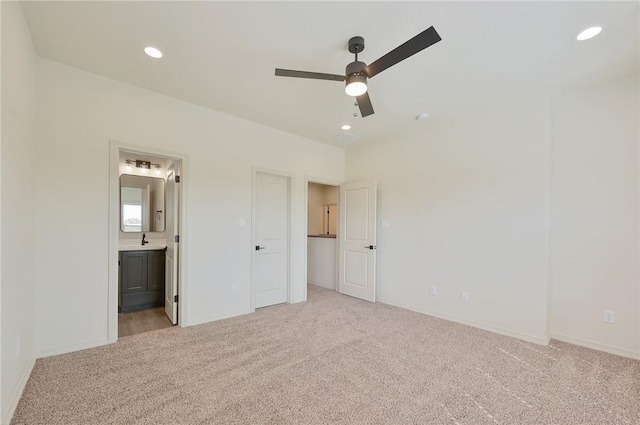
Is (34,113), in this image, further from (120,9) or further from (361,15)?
(361,15)

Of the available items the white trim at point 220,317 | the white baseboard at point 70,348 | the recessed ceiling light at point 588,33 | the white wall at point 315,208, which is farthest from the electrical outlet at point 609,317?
the white wall at point 315,208

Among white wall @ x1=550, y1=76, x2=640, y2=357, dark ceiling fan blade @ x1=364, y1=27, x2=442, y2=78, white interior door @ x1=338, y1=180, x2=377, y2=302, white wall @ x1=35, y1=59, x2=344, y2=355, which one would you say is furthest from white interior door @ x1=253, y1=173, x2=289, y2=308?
white wall @ x1=550, y1=76, x2=640, y2=357

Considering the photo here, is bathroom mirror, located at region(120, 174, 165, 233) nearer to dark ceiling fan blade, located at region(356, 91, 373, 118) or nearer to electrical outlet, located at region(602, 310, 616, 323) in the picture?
dark ceiling fan blade, located at region(356, 91, 373, 118)

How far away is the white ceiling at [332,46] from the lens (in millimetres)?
1945

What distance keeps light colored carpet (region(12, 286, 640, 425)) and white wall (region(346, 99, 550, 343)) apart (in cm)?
50

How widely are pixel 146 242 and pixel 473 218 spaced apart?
4818mm

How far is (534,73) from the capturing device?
2662 mm

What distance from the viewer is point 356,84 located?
2148mm

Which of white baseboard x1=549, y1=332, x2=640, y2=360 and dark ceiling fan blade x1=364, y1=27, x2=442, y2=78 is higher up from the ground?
dark ceiling fan blade x1=364, y1=27, x2=442, y2=78

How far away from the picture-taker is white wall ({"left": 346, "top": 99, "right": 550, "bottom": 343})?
10.3ft

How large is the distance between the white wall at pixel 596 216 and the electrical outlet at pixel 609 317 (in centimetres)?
3

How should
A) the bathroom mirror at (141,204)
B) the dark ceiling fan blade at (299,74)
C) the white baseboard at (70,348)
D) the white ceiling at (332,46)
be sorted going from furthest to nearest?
the bathroom mirror at (141,204) < the white baseboard at (70,348) < the dark ceiling fan blade at (299,74) < the white ceiling at (332,46)

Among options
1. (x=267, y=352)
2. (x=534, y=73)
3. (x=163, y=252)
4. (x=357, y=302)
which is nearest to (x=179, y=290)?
(x=163, y=252)

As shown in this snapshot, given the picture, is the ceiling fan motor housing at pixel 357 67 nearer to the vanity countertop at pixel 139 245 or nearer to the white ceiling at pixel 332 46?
the white ceiling at pixel 332 46
